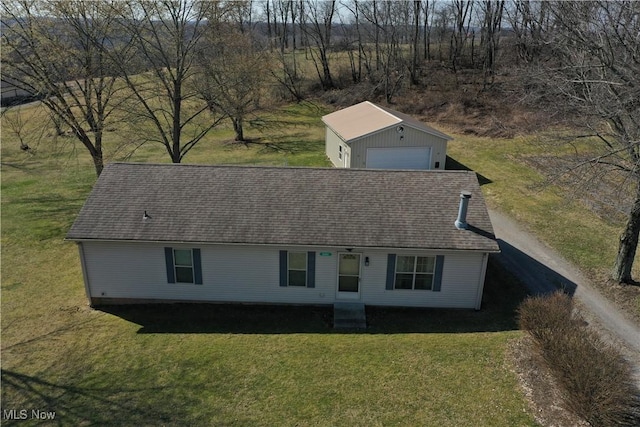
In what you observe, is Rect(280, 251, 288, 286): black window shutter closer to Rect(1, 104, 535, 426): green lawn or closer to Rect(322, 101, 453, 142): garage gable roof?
Rect(1, 104, 535, 426): green lawn

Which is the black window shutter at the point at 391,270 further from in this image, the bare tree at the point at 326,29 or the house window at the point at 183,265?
the bare tree at the point at 326,29

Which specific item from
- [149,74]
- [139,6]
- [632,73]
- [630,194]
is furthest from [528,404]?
[149,74]

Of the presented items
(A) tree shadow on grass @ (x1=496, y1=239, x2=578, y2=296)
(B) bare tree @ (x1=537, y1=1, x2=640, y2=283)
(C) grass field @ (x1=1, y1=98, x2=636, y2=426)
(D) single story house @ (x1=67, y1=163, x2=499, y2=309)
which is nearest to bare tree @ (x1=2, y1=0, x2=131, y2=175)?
(C) grass field @ (x1=1, y1=98, x2=636, y2=426)

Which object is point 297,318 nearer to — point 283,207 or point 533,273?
point 283,207

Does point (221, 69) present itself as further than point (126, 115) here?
Yes

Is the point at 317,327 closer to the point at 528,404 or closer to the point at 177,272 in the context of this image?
the point at 177,272
